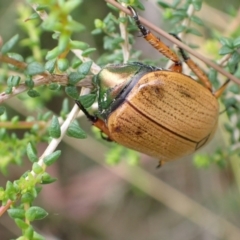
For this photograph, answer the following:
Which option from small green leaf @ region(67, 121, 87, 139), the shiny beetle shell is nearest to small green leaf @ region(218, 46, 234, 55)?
the shiny beetle shell

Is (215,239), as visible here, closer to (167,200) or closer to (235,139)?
(167,200)

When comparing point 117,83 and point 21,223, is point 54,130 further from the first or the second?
point 117,83

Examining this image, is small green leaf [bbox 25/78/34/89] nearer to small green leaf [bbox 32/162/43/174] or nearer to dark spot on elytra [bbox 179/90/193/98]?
small green leaf [bbox 32/162/43/174]

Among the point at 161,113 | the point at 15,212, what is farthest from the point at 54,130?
the point at 161,113

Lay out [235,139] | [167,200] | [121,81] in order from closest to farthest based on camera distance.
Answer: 1. [121,81]
2. [235,139]
3. [167,200]

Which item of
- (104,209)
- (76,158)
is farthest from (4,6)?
(104,209)

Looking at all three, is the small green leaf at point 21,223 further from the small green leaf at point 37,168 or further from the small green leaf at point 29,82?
the small green leaf at point 29,82
